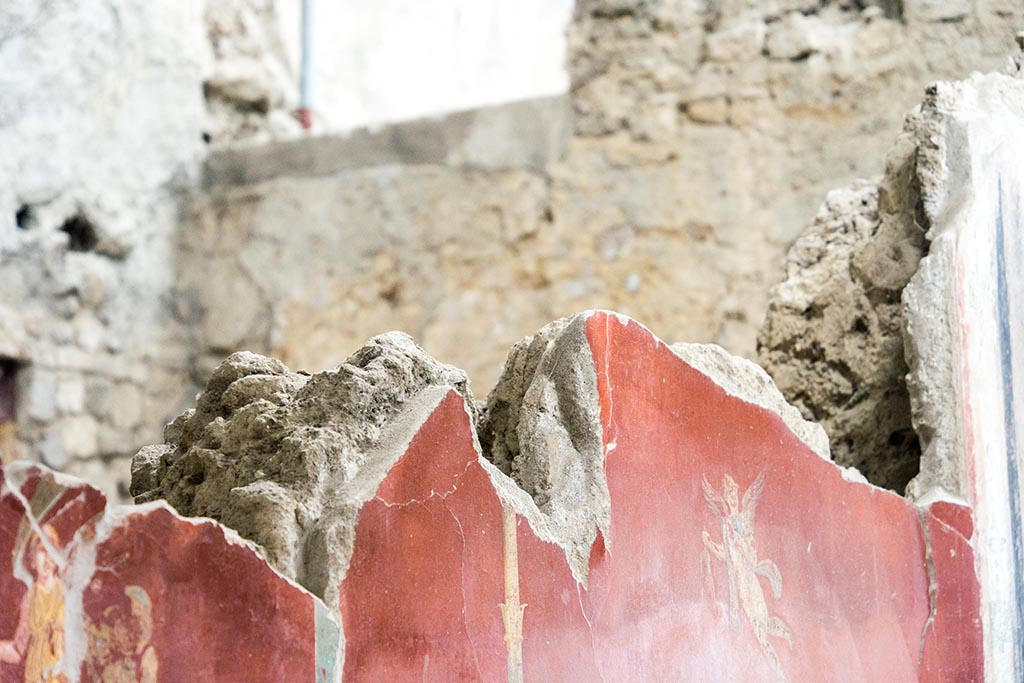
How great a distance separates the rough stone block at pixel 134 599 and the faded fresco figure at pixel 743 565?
27.4 inches

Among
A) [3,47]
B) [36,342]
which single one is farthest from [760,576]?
[3,47]

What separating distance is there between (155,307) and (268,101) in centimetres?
123

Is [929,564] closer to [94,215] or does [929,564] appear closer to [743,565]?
[743,565]

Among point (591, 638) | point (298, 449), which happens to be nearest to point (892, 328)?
point (591, 638)

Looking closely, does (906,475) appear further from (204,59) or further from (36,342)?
(204,59)

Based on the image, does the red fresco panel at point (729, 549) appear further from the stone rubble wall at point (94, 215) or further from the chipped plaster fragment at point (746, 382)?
the stone rubble wall at point (94, 215)

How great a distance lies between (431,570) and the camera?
1423mm

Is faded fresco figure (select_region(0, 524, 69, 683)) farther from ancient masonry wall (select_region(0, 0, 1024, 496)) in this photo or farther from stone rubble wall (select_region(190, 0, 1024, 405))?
stone rubble wall (select_region(190, 0, 1024, 405))

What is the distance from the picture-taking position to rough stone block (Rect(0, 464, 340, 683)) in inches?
44.6

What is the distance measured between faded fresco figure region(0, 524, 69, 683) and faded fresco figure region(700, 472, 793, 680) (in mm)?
915

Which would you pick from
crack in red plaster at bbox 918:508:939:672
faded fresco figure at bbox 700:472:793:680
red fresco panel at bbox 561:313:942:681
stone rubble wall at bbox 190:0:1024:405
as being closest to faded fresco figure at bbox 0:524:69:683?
red fresco panel at bbox 561:313:942:681

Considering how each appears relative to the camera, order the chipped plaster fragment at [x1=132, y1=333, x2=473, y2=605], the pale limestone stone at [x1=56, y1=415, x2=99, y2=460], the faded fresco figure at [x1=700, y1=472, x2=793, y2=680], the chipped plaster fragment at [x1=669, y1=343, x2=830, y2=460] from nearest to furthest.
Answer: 1. the chipped plaster fragment at [x1=132, y1=333, x2=473, y2=605]
2. the faded fresco figure at [x1=700, y1=472, x2=793, y2=680]
3. the chipped plaster fragment at [x1=669, y1=343, x2=830, y2=460]
4. the pale limestone stone at [x1=56, y1=415, x2=99, y2=460]

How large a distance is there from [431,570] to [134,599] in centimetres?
35

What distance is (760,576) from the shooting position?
1.84 meters
